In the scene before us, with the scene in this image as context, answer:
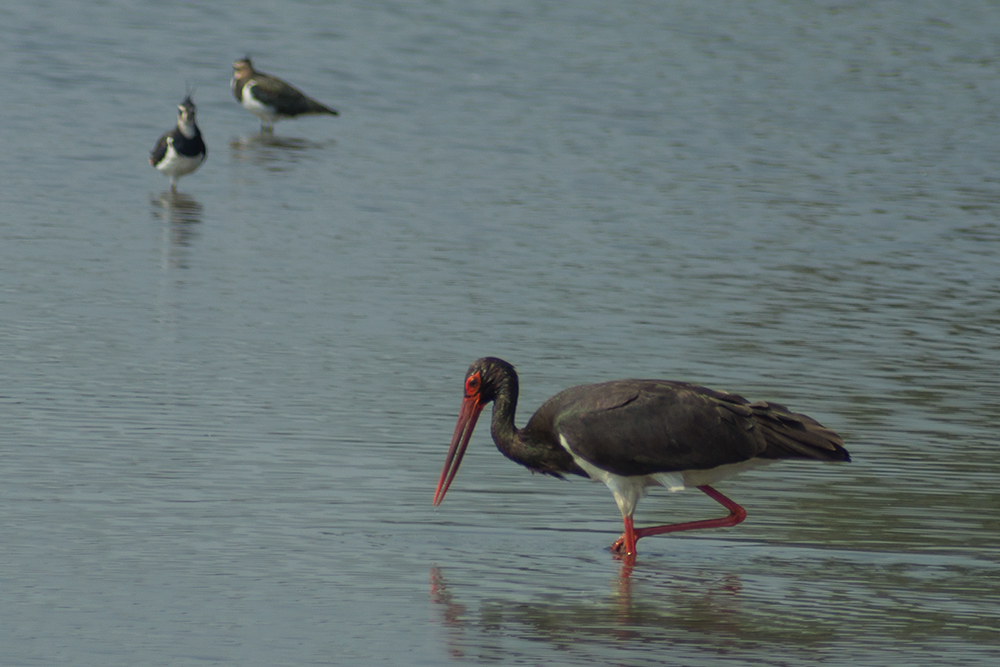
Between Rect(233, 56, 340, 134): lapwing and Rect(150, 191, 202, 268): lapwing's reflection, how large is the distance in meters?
5.31

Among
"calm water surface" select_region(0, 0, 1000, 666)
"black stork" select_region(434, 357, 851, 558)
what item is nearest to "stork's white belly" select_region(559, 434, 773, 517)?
"black stork" select_region(434, 357, 851, 558)

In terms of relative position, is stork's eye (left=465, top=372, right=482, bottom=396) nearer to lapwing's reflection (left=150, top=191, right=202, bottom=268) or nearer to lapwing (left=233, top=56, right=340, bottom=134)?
lapwing's reflection (left=150, top=191, right=202, bottom=268)

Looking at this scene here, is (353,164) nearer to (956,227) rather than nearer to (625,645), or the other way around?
(956,227)

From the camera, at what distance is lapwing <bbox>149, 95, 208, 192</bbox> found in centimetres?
1722

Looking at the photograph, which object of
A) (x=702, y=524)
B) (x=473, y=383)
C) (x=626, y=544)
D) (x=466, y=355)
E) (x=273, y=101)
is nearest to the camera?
(x=626, y=544)

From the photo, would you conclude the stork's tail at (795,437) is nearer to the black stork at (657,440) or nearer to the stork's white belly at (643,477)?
the black stork at (657,440)

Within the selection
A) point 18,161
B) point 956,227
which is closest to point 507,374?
point 956,227

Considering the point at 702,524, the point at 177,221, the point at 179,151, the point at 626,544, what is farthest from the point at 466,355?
the point at 179,151

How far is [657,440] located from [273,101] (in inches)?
616

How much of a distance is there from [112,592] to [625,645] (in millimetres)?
1912

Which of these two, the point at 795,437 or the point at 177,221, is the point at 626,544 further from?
the point at 177,221

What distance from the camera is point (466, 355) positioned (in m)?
11.1

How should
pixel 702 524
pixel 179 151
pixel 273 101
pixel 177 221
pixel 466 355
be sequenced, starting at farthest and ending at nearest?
1. pixel 273 101
2. pixel 179 151
3. pixel 177 221
4. pixel 466 355
5. pixel 702 524

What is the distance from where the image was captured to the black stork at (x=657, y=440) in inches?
304
